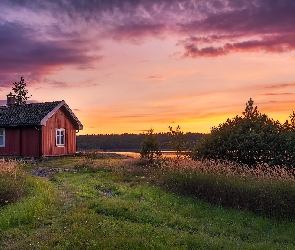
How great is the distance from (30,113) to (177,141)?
43.6ft

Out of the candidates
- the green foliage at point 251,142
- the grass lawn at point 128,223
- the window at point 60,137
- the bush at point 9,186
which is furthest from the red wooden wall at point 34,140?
the bush at point 9,186

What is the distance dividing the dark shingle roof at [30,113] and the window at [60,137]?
1.85m

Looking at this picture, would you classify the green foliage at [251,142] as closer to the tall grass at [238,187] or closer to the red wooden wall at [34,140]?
the tall grass at [238,187]

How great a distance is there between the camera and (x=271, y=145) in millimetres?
18547

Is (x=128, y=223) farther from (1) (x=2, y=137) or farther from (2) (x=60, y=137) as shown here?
(1) (x=2, y=137)

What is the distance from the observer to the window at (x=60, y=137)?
104 feet

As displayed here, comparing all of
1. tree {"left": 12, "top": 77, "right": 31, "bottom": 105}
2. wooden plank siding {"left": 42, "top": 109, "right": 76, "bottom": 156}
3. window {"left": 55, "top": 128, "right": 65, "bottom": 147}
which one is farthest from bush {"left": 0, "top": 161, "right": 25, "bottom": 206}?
tree {"left": 12, "top": 77, "right": 31, "bottom": 105}

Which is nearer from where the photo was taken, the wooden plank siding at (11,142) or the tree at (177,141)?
the tree at (177,141)

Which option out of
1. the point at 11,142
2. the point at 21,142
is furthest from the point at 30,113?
the point at 11,142

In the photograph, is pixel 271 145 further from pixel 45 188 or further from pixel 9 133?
pixel 9 133

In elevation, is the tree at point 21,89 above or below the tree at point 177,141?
above

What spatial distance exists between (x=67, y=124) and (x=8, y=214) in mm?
22877

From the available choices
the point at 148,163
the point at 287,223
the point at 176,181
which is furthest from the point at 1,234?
the point at 148,163

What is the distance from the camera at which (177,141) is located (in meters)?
25.2
